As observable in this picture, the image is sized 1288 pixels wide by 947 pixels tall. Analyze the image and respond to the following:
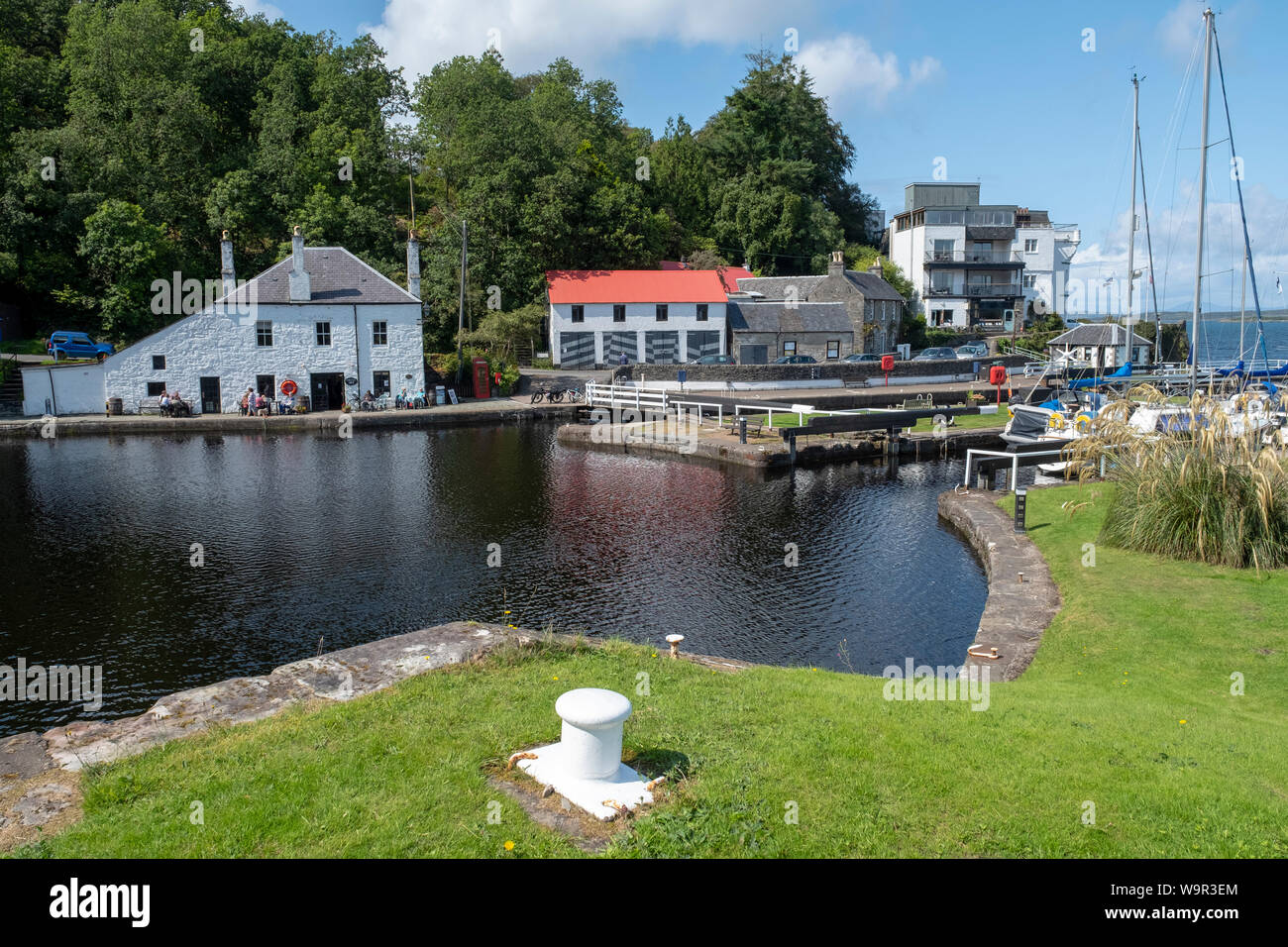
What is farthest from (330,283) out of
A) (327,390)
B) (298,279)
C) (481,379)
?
(481,379)

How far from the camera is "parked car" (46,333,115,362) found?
39.6m

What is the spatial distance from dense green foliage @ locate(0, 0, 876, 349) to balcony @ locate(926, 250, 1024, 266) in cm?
763

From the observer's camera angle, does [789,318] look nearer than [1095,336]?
No

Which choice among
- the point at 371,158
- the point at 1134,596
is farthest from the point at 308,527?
the point at 371,158

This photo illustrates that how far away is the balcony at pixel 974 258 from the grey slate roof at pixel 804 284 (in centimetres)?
1068

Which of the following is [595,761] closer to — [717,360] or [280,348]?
[280,348]

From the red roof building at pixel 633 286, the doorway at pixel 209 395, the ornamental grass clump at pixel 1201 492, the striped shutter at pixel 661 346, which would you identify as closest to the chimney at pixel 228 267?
the doorway at pixel 209 395

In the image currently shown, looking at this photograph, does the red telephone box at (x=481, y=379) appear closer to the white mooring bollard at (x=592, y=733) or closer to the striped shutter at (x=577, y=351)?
the striped shutter at (x=577, y=351)

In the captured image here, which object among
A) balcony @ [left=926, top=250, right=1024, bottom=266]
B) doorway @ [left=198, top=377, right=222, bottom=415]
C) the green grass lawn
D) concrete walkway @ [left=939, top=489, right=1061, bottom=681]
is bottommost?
concrete walkway @ [left=939, top=489, right=1061, bottom=681]

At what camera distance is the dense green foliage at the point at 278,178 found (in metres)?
44.1

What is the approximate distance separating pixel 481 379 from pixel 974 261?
43485mm

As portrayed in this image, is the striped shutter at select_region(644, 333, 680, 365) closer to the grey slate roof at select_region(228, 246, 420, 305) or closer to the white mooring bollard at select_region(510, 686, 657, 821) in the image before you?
the grey slate roof at select_region(228, 246, 420, 305)

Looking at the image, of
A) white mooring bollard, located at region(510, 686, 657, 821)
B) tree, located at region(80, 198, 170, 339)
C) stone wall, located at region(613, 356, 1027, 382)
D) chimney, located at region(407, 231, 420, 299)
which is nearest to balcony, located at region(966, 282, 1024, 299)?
stone wall, located at region(613, 356, 1027, 382)

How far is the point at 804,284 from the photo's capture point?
190 feet
